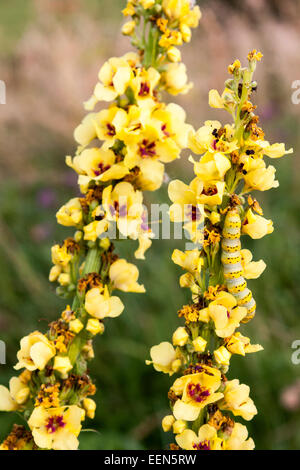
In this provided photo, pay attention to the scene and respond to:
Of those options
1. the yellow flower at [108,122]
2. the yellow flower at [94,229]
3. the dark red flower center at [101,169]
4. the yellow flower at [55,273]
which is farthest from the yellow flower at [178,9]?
the yellow flower at [55,273]

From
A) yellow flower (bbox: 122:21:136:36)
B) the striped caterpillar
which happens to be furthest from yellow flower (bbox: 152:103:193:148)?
the striped caterpillar

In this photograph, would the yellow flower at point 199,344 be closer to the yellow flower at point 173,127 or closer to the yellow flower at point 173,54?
the yellow flower at point 173,127

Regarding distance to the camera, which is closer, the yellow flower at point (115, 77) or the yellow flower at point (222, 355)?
the yellow flower at point (222, 355)

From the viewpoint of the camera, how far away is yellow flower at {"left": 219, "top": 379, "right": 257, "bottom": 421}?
3.03ft

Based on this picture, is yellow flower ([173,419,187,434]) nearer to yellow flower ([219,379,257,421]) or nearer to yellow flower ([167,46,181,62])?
yellow flower ([219,379,257,421])

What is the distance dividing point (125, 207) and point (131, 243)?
2209 mm

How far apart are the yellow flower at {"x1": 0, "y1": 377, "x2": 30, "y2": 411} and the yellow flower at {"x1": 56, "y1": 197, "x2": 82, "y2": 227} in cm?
33

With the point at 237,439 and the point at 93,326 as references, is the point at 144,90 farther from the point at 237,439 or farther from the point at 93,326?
the point at 237,439

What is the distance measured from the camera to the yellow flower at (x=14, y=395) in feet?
3.40

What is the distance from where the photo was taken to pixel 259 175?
0.89 metres

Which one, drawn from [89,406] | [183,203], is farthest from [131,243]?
[183,203]
